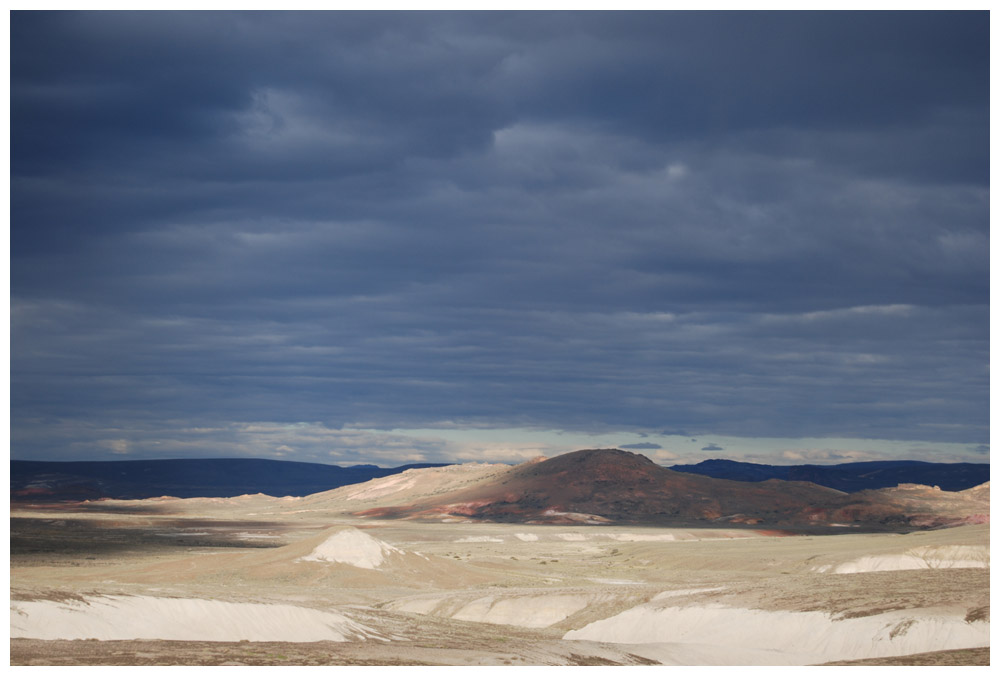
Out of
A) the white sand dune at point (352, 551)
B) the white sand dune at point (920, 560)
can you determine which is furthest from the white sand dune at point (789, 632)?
the white sand dune at point (920, 560)

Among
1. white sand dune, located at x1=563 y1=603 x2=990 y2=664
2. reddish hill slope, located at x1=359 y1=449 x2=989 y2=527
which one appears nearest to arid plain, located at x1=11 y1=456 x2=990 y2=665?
white sand dune, located at x1=563 y1=603 x2=990 y2=664

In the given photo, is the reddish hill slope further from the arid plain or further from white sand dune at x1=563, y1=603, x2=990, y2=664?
white sand dune at x1=563, y1=603, x2=990, y2=664

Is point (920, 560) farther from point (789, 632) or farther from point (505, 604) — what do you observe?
point (505, 604)

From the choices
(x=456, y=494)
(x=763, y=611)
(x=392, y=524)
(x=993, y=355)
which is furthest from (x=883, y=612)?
(x=456, y=494)

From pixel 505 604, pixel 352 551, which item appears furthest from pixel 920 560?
pixel 352 551

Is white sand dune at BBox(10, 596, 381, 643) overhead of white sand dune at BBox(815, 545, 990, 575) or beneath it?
overhead

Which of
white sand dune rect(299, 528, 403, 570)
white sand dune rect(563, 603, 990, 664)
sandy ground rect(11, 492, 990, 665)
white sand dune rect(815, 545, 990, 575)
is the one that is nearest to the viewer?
sandy ground rect(11, 492, 990, 665)

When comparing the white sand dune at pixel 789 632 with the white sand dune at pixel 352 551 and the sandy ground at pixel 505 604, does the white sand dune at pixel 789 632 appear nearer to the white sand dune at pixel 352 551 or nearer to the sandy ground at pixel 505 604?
the sandy ground at pixel 505 604
